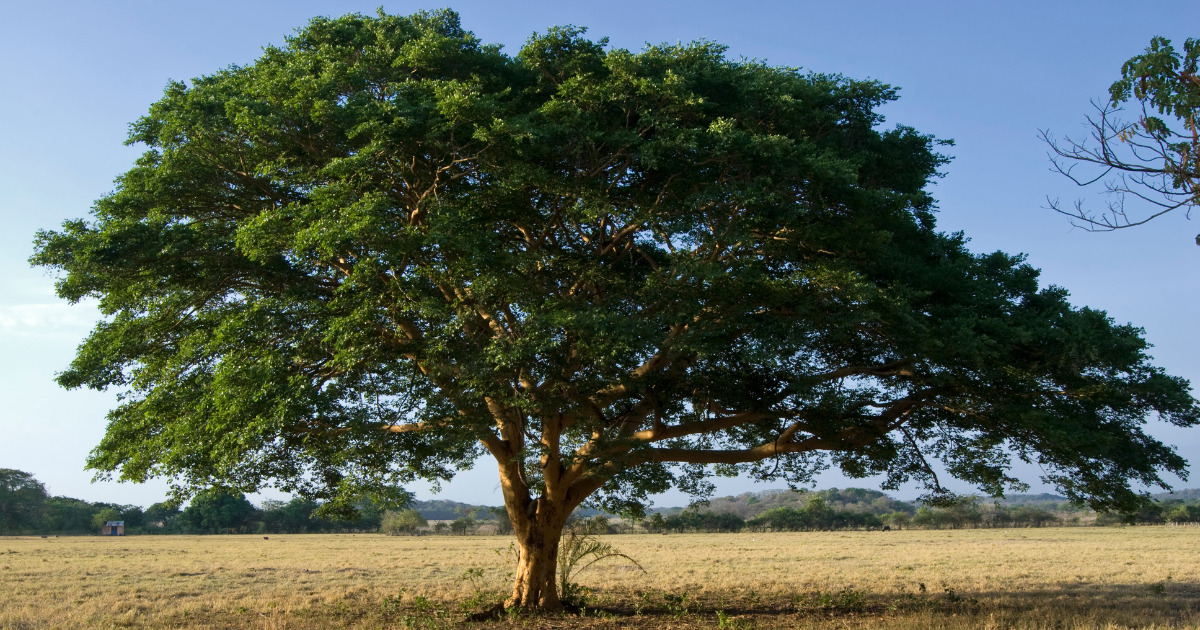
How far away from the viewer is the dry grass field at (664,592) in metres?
13.4

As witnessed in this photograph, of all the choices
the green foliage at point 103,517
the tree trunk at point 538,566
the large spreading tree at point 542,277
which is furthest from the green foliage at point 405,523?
the large spreading tree at point 542,277

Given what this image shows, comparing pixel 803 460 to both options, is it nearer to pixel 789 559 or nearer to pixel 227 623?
pixel 227 623

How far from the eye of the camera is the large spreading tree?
9906 millimetres

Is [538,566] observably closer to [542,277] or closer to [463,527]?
[542,277]

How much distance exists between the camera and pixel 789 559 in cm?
3178

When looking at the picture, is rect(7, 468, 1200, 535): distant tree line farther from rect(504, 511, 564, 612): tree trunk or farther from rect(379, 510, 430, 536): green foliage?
rect(504, 511, 564, 612): tree trunk

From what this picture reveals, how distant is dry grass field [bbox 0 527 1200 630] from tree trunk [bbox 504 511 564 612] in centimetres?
69

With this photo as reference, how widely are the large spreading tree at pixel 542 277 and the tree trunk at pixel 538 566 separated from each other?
1023 millimetres

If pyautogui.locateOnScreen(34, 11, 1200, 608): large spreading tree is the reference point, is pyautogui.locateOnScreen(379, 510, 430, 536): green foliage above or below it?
below

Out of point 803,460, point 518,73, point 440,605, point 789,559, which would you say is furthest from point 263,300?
point 789,559

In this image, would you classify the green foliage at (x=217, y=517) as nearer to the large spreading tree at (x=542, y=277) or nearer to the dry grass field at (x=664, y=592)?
the dry grass field at (x=664, y=592)

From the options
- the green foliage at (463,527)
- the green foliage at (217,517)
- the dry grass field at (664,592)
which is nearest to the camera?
the dry grass field at (664,592)

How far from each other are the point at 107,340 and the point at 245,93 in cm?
427

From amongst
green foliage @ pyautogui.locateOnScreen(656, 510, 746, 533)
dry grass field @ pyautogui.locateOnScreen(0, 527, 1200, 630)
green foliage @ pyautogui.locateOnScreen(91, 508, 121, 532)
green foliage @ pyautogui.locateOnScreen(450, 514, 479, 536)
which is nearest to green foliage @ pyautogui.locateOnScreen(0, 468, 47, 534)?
green foliage @ pyautogui.locateOnScreen(91, 508, 121, 532)
